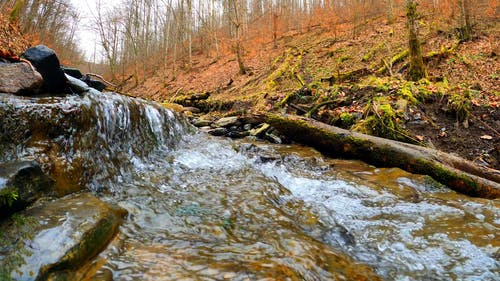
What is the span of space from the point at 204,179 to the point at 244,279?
2769 millimetres

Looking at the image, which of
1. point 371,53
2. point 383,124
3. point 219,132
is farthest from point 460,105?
point 371,53

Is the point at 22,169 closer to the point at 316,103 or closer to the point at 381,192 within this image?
the point at 381,192

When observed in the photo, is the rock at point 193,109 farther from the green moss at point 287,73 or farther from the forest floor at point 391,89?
the green moss at point 287,73

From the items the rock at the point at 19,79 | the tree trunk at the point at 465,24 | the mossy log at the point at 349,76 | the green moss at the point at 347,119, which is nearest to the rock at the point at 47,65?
the rock at the point at 19,79

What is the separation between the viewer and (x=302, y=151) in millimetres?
6211

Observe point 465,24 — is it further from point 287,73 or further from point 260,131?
point 260,131

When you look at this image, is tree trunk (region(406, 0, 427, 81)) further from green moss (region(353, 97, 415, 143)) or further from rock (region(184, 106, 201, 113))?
rock (region(184, 106, 201, 113))

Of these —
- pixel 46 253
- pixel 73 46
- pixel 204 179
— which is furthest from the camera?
pixel 73 46

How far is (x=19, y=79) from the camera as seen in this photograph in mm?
3996

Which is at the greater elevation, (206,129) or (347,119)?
(347,119)

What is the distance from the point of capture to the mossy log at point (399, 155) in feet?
14.0

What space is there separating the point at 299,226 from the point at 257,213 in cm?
48

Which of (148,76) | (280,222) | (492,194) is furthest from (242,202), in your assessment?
(148,76)

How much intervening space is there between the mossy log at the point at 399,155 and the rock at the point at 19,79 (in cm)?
439
